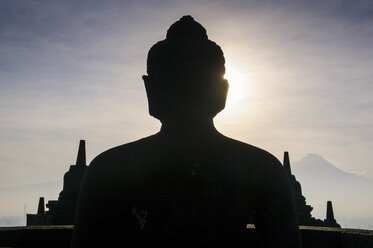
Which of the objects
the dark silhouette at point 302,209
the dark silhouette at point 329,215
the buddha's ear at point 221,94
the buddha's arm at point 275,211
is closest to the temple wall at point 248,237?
the buddha's arm at point 275,211

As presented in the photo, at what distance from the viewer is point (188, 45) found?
108 inches

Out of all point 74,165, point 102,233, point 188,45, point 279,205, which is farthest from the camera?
point 74,165

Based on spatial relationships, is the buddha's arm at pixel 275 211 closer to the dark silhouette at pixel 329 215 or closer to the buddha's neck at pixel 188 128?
the buddha's neck at pixel 188 128

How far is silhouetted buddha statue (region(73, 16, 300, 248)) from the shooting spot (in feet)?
7.80

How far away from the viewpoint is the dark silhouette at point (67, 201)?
15964mm

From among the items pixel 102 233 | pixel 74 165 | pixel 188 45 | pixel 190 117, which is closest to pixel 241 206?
pixel 190 117

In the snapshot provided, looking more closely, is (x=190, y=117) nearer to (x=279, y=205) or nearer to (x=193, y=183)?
(x=193, y=183)

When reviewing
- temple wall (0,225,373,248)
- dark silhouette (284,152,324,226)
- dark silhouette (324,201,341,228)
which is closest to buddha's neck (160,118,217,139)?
temple wall (0,225,373,248)

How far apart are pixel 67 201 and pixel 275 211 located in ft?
52.9

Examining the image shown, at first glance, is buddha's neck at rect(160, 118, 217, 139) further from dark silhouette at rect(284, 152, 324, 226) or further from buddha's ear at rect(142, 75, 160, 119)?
dark silhouette at rect(284, 152, 324, 226)

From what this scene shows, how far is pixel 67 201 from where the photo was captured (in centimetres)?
1714

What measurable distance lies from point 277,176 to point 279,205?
20 centimetres

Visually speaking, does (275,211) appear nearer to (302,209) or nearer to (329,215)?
(302,209)

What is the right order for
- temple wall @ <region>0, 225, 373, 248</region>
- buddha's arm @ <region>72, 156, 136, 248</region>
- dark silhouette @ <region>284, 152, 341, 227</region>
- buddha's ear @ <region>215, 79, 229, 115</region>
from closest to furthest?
buddha's arm @ <region>72, 156, 136, 248</region>
buddha's ear @ <region>215, 79, 229, 115</region>
temple wall @ <region>0, 225, 373, 248</region>
dark silhouette @ <region>284, 152, 341, 227</region>
